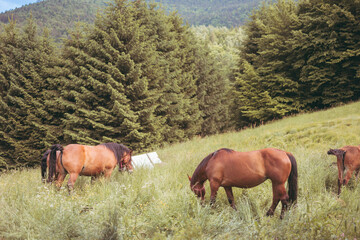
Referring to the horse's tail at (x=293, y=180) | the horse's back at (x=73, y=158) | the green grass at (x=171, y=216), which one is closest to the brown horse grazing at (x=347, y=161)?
the green grass at (x=171, y=216)

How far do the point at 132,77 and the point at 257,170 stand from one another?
13.6m

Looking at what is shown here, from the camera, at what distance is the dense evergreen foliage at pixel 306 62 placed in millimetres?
18406

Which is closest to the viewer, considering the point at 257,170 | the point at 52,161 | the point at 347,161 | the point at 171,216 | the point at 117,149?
the point at 257,170

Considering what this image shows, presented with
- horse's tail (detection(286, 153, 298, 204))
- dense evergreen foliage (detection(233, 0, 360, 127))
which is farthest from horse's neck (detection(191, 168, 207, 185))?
dense evergreen foliage (detection(233, 0, 360, 127))

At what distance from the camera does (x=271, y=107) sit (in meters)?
22.0

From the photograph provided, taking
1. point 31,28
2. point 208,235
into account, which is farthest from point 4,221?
point 31,28

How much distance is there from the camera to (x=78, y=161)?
451cm

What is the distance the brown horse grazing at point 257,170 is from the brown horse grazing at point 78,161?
8.26 ft

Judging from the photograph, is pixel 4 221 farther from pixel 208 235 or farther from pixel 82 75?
pixel 82 75

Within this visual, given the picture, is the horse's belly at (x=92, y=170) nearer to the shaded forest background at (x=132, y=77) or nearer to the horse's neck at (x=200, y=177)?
the horse's neck at (x=200, y=177)

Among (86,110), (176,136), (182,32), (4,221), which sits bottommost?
(176,136)

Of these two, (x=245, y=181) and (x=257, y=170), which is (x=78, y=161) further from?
(x=257, y=170)

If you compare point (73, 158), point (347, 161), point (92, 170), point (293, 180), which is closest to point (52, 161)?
point (73, 158)

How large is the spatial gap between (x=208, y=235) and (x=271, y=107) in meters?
21.1
